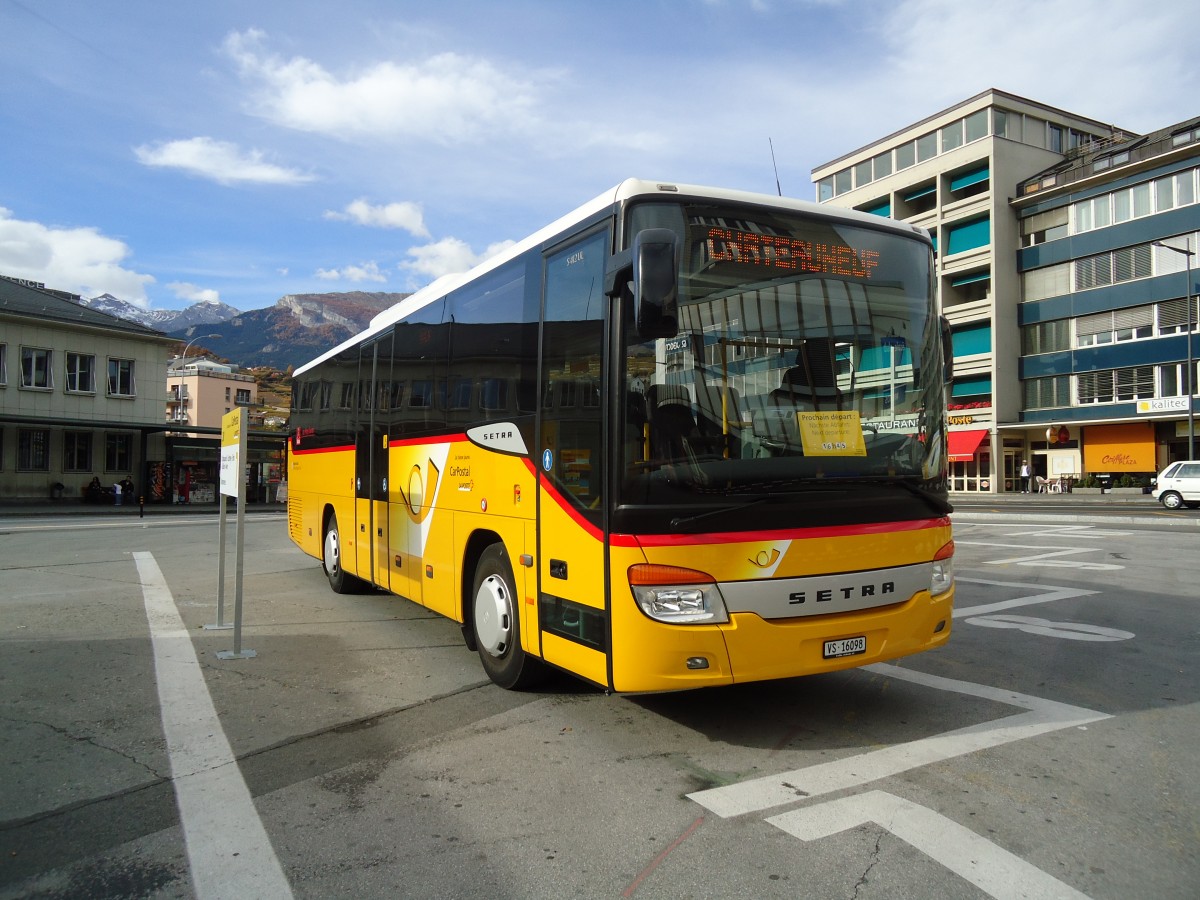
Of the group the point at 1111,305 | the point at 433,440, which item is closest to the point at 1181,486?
the point at 1111,305

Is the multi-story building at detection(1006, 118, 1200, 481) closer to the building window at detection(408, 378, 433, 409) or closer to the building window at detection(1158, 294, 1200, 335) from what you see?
the building window at detection(1158, 294, 1200, 335)

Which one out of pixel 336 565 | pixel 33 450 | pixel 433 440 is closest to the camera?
pixel 433 440

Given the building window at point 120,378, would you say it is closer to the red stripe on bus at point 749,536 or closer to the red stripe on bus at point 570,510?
the red stripe on bus at point 570,510

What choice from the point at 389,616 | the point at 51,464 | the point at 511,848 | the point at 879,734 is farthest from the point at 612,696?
the point at 51,464

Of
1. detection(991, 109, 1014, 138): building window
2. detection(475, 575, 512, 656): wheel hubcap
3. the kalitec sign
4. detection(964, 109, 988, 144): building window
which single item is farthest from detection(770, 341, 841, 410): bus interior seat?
detection(964, 109, 988, 144): building window

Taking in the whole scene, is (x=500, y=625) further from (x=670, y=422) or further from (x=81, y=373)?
(x=81, y=373)

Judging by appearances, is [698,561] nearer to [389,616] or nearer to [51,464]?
[389,616]

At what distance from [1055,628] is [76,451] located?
44720 millimetres

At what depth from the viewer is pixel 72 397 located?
1665 inches

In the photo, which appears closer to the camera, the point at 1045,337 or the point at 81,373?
the point at 81,373

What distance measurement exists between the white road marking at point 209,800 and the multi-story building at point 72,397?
3756 cm

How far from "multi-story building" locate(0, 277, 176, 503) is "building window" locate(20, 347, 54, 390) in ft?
0.14

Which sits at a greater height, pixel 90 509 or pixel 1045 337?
pixel 1045 337

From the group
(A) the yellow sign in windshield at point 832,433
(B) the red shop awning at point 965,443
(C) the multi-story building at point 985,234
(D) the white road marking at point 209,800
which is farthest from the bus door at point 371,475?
(B) the red shop awning at point 965,443
